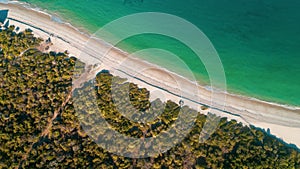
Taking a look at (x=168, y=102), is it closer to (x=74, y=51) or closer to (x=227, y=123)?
(x=227, y=123)

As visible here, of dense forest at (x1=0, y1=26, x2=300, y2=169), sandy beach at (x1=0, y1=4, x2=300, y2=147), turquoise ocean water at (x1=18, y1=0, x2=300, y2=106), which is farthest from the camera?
turquoise ocean water at (x1=18, y1=0, x2=300, y2=106)

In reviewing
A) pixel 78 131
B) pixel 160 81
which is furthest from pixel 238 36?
pixel 78 131

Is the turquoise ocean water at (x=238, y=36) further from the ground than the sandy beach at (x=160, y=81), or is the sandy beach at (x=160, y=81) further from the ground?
the turquoise ocean water at (x=238, y=36)

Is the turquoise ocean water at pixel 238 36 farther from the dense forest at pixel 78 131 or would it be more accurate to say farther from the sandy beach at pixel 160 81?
the dense forest at pixel 78 131

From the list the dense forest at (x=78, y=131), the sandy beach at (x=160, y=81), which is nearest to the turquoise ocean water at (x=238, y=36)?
the sandy beach at (x=160, y=81)

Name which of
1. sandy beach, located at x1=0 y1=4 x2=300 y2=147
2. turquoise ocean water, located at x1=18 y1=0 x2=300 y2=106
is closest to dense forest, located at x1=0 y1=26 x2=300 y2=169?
sandy beach, located at x1=0 y1=4 x2=300 y2=147

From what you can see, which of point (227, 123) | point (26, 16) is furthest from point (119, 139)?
point (26, 16)

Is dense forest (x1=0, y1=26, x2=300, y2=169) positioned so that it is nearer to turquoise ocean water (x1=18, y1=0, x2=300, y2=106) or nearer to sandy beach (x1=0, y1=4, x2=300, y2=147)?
sandy beach (x1=0, y1=4, x2=300, y2=147)
